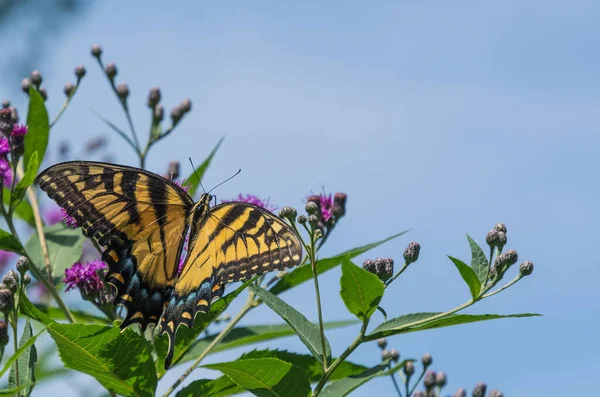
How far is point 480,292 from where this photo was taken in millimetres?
2549

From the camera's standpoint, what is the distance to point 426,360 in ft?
12.0

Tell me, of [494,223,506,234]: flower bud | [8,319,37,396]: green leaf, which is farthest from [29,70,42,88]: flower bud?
[494,223,506,234]: flower bud

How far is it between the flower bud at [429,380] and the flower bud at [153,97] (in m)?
1.86

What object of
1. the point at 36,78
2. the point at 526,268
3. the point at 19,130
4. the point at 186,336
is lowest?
the point at 186,336

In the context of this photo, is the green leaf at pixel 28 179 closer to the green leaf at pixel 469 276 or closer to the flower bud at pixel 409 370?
the green leaf at pixel 469 276

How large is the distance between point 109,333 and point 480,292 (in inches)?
42.9

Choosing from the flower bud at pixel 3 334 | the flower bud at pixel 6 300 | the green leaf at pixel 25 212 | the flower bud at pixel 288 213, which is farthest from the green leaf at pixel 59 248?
the flower bud at pixel 288 213

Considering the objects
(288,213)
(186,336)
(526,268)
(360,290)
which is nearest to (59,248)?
(186,336)

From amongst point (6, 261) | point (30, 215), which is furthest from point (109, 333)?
point (6, 261)

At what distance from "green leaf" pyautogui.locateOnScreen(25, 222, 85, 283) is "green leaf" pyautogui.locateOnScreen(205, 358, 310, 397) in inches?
52.0

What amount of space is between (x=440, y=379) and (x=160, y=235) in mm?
1430

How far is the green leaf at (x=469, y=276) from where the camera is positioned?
236 centimetres

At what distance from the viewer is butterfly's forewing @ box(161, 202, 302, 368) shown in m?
2.74

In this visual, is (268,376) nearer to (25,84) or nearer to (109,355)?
(109,355)
